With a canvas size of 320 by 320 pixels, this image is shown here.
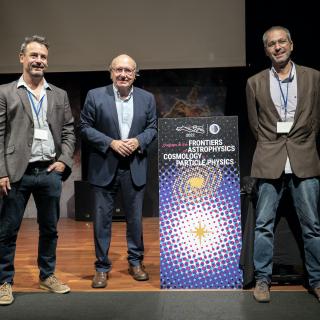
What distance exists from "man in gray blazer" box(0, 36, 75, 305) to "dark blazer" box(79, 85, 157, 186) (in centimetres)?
23

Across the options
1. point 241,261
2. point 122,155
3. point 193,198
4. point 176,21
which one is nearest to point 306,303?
point 241,261

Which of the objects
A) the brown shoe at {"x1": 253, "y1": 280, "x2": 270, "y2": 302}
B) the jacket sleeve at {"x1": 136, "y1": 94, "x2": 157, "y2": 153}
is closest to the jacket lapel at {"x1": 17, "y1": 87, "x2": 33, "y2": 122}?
the jacket sleeve at {"x1": 136, "y1": 94, "x2": 157, "y2": 153}

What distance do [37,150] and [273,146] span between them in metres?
1.45

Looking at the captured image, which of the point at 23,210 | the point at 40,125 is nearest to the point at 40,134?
the point at 40,125

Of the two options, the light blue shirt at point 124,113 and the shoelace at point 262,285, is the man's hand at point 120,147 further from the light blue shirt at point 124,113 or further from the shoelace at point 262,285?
the shoelace at point 262,285

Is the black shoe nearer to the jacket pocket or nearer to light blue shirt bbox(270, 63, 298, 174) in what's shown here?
light blue shirt bbox(270, 63, 298, 174)

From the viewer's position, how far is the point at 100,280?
325cm

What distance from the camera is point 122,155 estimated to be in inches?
128

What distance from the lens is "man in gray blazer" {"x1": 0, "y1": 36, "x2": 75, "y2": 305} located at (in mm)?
2877

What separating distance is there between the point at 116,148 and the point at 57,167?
0.43 m

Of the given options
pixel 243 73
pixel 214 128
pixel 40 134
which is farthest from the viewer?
pixel 243 73

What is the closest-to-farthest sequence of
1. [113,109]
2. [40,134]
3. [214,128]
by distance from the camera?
[40,134]
[214,128]
[113,109]

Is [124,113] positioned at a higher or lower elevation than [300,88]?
lower

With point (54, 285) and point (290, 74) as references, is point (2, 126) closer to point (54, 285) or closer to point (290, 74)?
point (54, 285)
